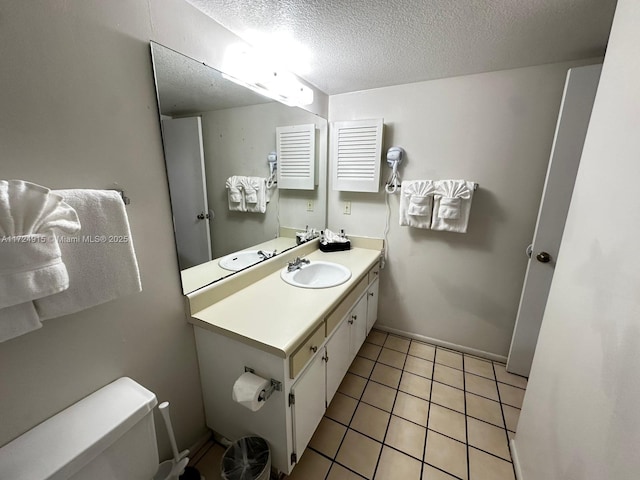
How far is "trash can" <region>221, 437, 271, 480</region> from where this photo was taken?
1.10 metres

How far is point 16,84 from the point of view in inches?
26.1

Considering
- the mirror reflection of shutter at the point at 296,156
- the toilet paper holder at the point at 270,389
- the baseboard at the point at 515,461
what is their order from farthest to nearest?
1. the mirror reflection of shutter at the point at 296,156
2. the baseboard at the point at 515,461
3. the toilet paper holder at the point at 270,389

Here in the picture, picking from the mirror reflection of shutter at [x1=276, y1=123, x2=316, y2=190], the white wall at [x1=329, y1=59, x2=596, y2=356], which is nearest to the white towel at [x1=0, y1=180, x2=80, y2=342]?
the mirror reflection of shutter at [x1=276, y1=123, x2=316, y2=190]

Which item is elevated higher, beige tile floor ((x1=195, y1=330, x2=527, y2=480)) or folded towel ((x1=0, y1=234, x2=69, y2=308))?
folded towel ((x1=0, y1=234, x2=69, y2=308))

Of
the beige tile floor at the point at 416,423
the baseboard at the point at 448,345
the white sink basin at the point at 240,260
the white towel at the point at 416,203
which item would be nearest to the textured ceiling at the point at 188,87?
the white sink basin at the point at 240,260

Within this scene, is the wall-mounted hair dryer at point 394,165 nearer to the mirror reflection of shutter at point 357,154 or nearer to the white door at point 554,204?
the mirror reflection of shutter at point 357,154

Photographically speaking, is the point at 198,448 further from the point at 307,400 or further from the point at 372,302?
the point at 372,302

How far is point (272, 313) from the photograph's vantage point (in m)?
1.19

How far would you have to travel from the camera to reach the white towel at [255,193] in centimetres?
156

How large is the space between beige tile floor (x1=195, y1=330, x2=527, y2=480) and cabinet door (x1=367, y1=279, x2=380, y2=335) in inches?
10.9

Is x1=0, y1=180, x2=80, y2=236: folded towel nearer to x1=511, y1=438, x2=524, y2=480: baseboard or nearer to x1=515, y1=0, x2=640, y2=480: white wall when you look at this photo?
x1=515, y1=0, x2=640, y2=480: white wall

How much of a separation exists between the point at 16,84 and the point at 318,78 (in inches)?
62.2

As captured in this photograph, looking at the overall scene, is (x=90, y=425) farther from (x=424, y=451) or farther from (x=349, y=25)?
(x=349, y=25)

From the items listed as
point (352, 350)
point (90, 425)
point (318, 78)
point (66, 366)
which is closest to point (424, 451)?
point (352, 350)
